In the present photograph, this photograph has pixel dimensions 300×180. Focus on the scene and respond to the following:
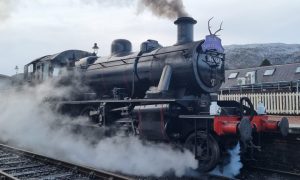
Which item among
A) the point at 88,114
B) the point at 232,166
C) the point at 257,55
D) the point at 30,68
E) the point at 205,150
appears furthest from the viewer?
the point at 257,55

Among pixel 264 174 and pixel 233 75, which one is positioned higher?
pixel 233 75

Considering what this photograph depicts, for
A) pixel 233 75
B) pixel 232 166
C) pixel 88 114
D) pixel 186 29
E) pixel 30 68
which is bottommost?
pixel 232 166

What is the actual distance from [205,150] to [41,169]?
3954mm

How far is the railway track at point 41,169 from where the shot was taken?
6.96m

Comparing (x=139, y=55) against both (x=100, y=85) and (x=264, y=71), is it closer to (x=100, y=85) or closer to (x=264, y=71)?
(x=100, y=85)

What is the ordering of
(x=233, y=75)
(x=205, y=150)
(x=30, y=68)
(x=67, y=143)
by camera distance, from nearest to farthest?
(x=205, y=150) < (x=67, y=143) < (x=30, y=68) < (x=233, y=75)

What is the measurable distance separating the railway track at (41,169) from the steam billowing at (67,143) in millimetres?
728

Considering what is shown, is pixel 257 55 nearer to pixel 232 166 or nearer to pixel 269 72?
pixel 269 72

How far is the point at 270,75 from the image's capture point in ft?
89.5

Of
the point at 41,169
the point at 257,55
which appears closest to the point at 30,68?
the point at 41,169

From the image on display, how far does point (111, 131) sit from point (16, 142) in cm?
539

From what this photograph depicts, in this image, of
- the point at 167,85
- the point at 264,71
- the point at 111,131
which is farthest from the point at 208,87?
the point at 264,71

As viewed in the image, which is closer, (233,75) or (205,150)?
(205,150)

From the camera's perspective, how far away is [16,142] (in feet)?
42.1
